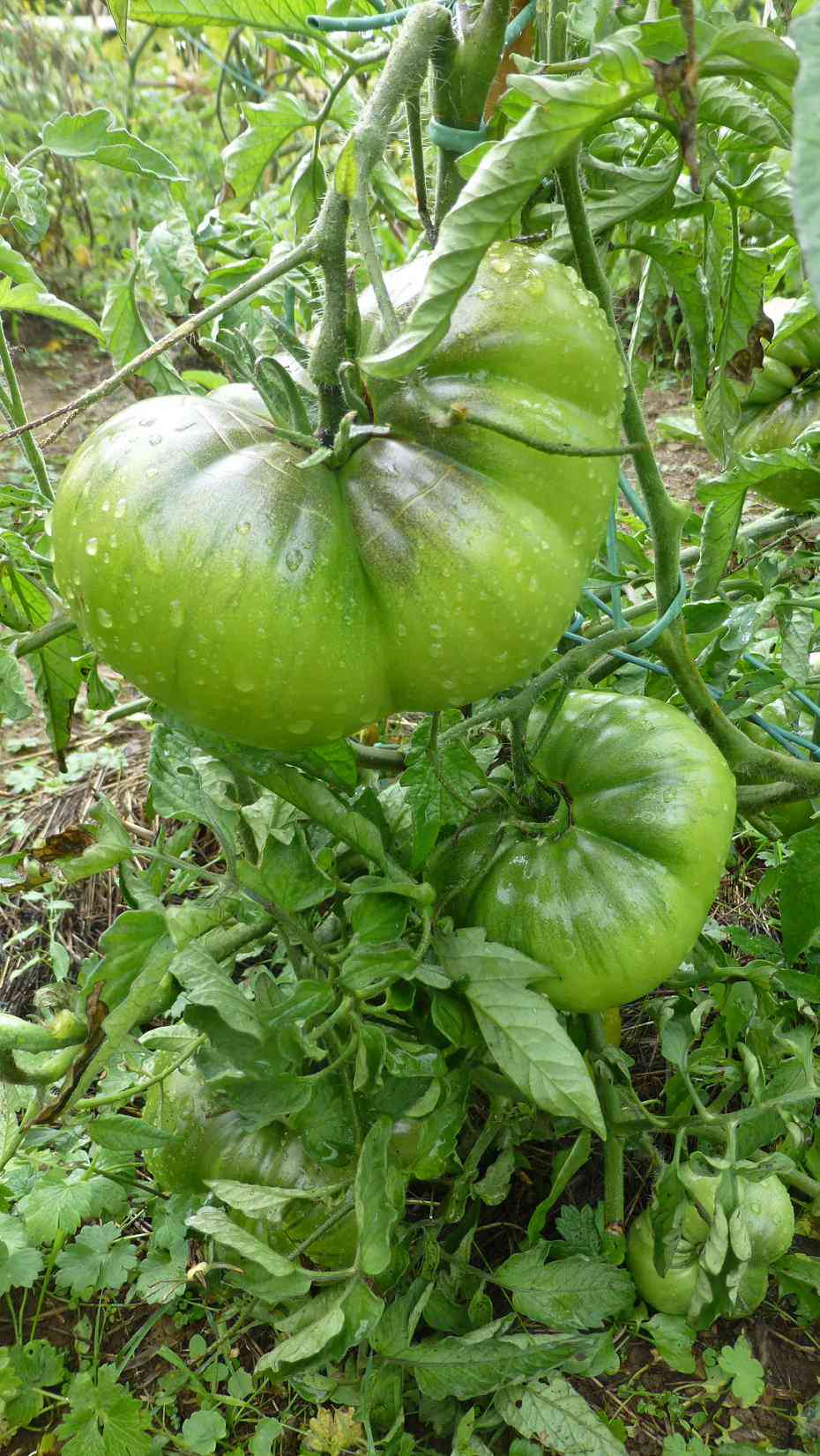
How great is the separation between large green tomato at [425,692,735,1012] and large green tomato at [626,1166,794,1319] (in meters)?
0.31

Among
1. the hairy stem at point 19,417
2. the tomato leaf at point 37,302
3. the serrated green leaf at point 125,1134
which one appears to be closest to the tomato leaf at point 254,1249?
the serrated green leaf at point 125,1134

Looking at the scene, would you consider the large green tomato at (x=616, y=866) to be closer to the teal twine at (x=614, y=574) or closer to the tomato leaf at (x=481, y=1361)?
the teal twine at (x=614, y=574)

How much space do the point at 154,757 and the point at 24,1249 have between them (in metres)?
0.74

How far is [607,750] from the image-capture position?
34.9 inches

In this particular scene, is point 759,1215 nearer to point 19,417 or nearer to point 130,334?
point 130,334

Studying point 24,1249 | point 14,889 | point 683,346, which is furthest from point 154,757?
point 683,346

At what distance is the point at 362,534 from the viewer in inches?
25.2

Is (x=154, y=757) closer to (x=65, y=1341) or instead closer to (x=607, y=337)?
(x=607, y=337)

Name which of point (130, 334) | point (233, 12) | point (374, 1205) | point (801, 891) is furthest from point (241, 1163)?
point (233, 12)

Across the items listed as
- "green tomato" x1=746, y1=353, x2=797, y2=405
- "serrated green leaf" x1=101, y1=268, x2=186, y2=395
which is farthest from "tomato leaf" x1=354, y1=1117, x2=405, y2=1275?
"green tomato" x1=746, y1=353, x2=797, y2=405

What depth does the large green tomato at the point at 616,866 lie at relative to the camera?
0.82 m

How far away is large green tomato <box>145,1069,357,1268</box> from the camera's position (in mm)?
970

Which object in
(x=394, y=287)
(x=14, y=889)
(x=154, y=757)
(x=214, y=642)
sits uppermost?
(x=394, y=287)

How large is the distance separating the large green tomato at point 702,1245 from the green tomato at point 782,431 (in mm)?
783
